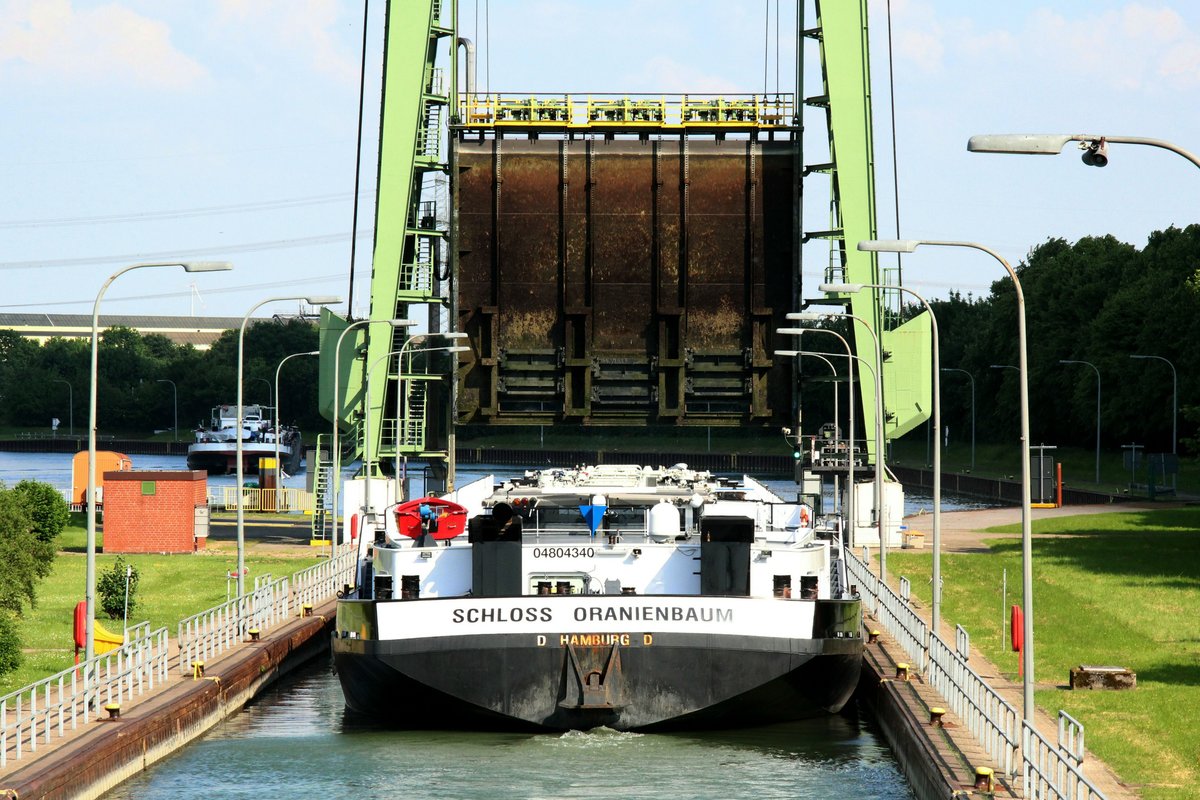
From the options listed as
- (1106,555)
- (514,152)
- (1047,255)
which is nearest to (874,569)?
(1106,555)

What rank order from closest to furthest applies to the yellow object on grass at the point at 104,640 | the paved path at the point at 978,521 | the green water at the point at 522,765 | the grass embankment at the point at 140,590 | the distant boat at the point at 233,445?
the green water at the point at 522,765, the yellow object on grass at the point at 104,640, the grass embankment at the point at 140,590, the paved path at the point at 978,521, the distant boat at the point at 233,445

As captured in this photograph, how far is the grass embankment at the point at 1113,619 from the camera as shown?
20078 millimetres

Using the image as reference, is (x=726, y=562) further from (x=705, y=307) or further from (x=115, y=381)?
(x=115, y=381)

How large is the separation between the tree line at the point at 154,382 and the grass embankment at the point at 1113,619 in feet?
365

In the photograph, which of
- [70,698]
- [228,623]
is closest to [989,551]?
[228,623]

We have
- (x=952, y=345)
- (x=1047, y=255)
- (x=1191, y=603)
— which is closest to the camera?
(x=1191, y=603)

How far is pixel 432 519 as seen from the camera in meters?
25.7

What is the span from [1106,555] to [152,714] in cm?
3097

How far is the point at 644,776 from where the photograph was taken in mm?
21344

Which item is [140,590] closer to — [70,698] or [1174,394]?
[70,698]

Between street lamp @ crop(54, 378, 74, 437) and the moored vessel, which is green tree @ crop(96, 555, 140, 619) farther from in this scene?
street lamp @ crop(54, 378, 74, 437)

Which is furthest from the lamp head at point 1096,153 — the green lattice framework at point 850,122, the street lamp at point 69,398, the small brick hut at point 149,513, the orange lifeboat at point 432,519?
the street lamp at point 69,398

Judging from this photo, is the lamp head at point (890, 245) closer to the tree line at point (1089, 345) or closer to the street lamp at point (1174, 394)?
the tree line at point (1089, 345)

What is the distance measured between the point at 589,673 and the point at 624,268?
23949 millimetres
